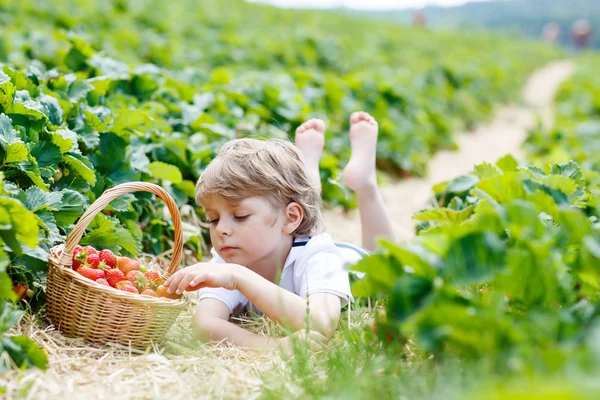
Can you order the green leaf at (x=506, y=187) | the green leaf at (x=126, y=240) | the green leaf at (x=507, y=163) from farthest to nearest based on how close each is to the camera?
the green leaf at (x=507, y=163), the green leaf at (x=126, y=240), the green leaf at (x=506, y=187)

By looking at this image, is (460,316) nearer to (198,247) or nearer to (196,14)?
(198,247)

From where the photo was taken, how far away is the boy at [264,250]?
2402mm

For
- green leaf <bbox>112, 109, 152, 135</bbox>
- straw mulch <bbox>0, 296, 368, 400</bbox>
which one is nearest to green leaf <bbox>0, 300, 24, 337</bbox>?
straw mulch <bbox>0, 296, 368, 400</bbox>

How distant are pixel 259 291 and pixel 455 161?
20.7ft

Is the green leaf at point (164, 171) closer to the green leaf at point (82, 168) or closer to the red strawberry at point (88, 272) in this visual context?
the green leaf at point (82, 168)

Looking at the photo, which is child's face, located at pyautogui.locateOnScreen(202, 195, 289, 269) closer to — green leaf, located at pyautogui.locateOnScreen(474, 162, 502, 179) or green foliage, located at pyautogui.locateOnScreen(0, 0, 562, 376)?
green foliage, located at pyautogui.locateOnScreen(0, 0, 562, 376)

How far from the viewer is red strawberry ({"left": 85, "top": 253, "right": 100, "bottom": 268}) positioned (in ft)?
7.81

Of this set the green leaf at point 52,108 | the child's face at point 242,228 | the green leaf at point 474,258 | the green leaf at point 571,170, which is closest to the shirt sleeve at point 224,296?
the child's face at point 242,228

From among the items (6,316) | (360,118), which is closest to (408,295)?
(6,316)

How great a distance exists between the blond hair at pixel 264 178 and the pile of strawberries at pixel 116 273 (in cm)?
40

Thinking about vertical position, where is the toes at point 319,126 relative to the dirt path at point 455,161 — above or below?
above

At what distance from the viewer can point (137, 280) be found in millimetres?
2387

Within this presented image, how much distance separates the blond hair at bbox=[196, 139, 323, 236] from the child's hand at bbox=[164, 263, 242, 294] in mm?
347

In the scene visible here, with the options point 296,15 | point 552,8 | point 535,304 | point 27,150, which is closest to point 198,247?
point 27,150
